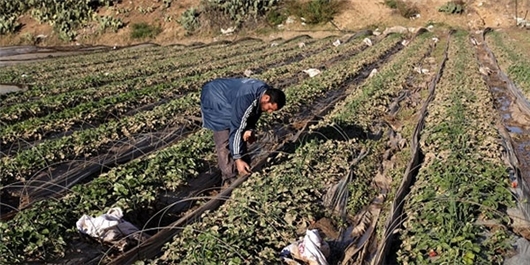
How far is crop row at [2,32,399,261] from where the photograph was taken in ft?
17.0

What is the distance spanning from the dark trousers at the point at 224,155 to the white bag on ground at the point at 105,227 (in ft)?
5.86

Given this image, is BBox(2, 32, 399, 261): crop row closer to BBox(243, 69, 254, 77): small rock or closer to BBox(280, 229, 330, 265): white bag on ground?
BBox(280, 229, 330, 265): white bag on ground

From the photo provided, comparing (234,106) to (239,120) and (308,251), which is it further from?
(308,251)

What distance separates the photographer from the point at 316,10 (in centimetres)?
3484

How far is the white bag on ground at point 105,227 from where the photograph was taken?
5.37 m

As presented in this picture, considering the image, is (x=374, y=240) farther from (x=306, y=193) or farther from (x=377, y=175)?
(x=377, y=175)

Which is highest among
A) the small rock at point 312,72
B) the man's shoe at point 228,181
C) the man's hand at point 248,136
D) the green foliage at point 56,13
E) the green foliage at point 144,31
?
the man's hand at point 248,136

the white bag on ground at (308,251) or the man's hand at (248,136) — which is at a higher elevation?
the man's hand at (248,136)

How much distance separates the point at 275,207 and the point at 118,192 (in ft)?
6.52

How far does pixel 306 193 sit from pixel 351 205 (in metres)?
0.59

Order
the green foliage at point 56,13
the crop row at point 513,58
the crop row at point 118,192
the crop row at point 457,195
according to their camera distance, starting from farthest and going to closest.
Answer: the green foliage at point 56,13 < the crop row at point 513,58 < the crop row at point 118,192 < the crop row at point 457,195

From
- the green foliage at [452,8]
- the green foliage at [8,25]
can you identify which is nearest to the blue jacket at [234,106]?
the green foliage at [452,8]

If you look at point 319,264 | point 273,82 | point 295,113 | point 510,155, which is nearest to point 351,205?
point 319,264

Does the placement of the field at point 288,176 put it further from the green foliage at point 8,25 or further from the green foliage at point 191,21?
the green foliage at point 8,25
